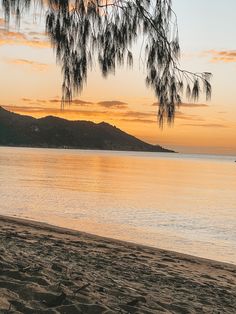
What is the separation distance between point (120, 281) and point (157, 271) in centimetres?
200

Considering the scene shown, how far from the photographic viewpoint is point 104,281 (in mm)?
6477

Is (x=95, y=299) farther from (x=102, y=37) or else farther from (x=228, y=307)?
(x=102, y=37)

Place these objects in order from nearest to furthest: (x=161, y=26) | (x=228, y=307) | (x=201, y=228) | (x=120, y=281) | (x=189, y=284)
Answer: (x=161, y=26), (x=228, y=307), (x=120, y=281), (x=189, y=284), (x=201, y=228)

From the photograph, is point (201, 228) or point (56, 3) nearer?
point (56, 3)

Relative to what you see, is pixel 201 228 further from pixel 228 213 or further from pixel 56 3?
pixel 56 3

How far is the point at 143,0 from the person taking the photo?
16.6 ft

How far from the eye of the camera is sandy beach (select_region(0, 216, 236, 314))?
4.94 metres

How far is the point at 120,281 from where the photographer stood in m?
6.70

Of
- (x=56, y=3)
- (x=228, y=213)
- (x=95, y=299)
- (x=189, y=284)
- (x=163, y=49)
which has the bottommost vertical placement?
(x=228, y=213)

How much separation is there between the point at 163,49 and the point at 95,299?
10.2 feet

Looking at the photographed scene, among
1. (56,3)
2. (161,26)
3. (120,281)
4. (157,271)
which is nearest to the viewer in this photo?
(56,3)

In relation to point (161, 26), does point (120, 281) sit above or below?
below

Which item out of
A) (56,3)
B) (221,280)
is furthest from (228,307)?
(56,3)

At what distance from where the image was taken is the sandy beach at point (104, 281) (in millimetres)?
4938
